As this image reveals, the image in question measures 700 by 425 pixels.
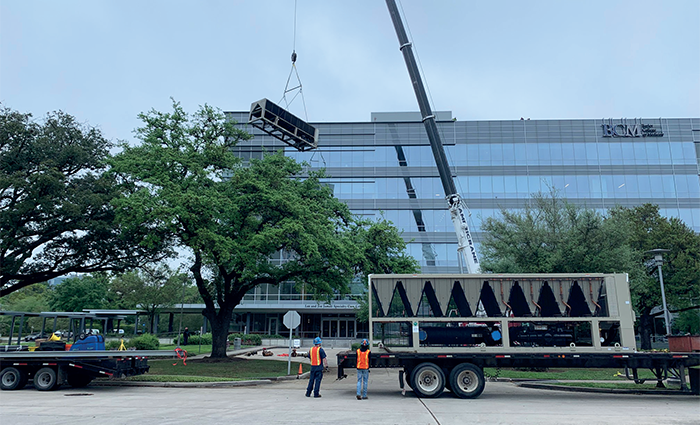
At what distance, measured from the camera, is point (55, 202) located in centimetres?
2098

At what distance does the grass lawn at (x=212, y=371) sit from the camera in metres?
17.7

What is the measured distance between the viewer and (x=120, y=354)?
15.3 m

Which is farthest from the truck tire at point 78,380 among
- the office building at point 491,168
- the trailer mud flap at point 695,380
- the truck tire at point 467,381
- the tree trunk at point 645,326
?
the tree trunk at point 645,326

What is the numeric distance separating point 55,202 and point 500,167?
40.0 m

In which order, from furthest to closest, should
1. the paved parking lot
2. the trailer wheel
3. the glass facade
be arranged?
the glass facade, the trailer wheel, the paved parking lot

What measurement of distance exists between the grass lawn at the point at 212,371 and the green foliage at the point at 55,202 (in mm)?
6094

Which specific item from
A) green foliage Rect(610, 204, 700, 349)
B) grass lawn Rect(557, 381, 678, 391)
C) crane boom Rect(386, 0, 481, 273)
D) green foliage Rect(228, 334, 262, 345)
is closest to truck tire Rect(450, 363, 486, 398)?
grass lawn Rect(557, 381, 678, 391)

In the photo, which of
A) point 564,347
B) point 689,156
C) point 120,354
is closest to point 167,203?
point 120,354

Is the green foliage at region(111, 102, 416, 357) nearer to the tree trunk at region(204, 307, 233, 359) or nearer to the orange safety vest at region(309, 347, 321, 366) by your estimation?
the tree trunk at region(204, 307, 233, 359)

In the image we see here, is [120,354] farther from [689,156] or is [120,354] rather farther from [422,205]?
[689,156]

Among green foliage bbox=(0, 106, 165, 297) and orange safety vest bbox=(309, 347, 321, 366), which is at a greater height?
green foliage bbox=(0, 106, 165, 297)

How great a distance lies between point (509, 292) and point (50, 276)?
22.4m

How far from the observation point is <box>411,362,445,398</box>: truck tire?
541 inches

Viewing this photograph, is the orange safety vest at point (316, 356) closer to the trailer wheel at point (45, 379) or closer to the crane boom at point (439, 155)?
the trailer wheel at point (45, 379)
